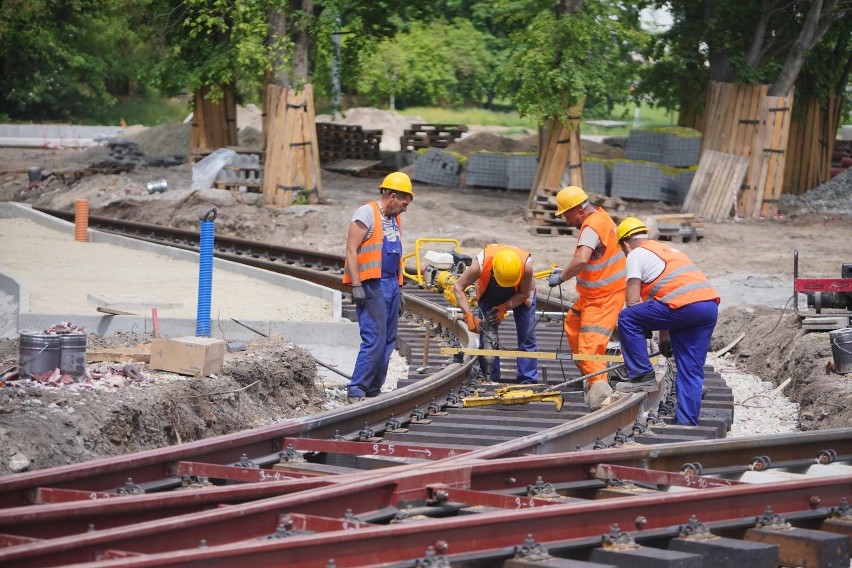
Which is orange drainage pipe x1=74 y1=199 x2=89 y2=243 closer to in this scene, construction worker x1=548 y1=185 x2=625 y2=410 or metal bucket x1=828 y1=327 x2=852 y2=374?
construction worker x1=548 y1=185 x2=625 y2=410

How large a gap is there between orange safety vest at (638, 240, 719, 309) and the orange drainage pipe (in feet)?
42.5

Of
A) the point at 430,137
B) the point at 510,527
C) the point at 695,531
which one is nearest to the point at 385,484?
the point at 510,527

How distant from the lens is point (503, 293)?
10164mm

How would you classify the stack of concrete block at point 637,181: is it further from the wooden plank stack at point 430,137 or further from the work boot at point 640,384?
the work boot at point 640,384

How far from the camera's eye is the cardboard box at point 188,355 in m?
9.45

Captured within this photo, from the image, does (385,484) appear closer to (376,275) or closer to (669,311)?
(669,311)

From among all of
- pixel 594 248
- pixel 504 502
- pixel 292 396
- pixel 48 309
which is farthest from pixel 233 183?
pixel 504 502

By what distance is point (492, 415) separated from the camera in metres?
8.84

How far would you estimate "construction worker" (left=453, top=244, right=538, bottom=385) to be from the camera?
9.74 meters

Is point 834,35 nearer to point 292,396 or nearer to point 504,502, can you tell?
point 292,396

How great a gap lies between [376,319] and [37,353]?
8.24ft

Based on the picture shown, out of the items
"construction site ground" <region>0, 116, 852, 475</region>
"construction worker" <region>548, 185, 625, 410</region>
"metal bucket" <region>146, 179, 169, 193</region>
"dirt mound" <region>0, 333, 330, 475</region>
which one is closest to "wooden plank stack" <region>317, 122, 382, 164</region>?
"construction site ground" <region>0, 116, 852, 475</region>

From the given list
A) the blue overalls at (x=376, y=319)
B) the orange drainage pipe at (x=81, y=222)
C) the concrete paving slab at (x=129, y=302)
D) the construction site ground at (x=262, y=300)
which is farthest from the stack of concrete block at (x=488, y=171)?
the blue overalls at (x=376, y=319)

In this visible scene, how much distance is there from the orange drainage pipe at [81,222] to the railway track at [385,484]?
38.9ft
